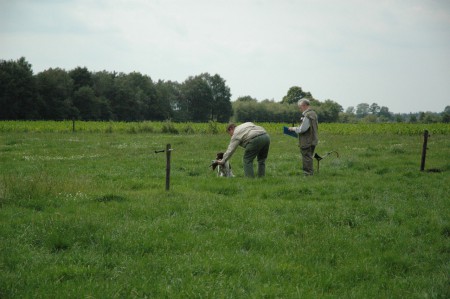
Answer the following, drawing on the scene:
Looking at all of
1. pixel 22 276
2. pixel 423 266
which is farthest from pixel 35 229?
pixel 423 266

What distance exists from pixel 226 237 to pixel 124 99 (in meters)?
94.0

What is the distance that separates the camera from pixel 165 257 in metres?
6.74

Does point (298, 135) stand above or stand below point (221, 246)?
above

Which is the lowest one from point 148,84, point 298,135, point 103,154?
point 103,154

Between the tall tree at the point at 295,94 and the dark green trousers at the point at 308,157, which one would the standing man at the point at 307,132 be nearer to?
the dark green trousers at the point at 308,157

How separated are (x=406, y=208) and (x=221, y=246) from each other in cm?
512

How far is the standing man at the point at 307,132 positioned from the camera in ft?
47.9

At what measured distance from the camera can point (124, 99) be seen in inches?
3856

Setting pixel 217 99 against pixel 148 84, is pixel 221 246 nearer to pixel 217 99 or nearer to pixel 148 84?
pixel 148 84

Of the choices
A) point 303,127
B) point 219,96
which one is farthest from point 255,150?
point 219,96

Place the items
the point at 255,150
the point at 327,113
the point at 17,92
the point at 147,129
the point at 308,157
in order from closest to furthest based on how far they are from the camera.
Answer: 1. the point at 255,150
2. the point at 308,157
3. the point at 147,129
4. the point at 17,92
5. the point at 327,113

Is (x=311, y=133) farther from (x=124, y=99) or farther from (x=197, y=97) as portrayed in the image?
(x=197, y=97)

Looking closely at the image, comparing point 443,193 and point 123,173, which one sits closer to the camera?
point 443,193

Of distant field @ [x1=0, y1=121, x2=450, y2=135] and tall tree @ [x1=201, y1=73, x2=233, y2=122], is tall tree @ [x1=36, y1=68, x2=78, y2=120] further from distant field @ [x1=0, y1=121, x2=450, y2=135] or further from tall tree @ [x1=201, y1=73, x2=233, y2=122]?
tall tree @ [x1=201, y1=73, x2=233, y2=122]
